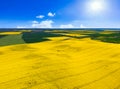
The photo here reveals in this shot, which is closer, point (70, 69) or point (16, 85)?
point (16, 85)

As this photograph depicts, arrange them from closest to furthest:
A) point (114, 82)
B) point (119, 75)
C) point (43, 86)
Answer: point (43, 86) → point (114, 82) → point (119, 75)

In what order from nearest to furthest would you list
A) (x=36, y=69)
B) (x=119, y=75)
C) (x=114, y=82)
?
(x=114, y=82) < (x=119, y=75) < (x=36, y=69)

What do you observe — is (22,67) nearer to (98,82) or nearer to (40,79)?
(40,79)

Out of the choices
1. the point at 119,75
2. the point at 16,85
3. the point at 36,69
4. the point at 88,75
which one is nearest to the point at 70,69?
the point at 88,75

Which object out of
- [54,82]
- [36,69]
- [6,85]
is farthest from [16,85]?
[36,69]

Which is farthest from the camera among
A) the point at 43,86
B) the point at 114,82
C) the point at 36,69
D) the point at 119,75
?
the point at 36,69

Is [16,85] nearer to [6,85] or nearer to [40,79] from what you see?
[6,85]

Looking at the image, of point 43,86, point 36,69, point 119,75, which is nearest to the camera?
point 43,86

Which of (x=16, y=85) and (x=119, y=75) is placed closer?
(x=16, y=85)

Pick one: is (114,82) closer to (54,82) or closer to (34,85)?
(54,82)
